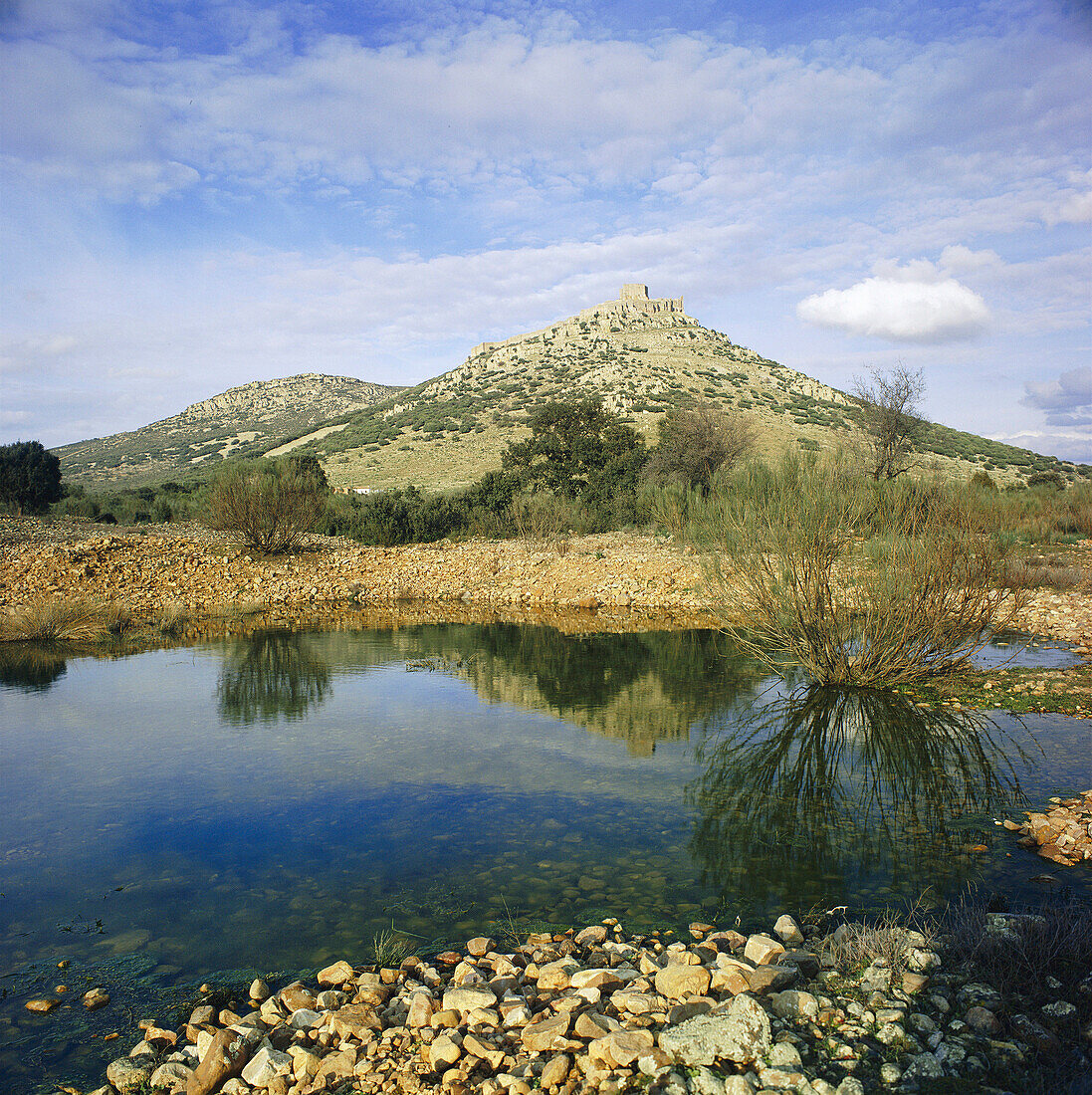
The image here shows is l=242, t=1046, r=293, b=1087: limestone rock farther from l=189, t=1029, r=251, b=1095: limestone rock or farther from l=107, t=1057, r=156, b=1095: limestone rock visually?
l=107, t=1057, r=156, b=1095: limestone rock

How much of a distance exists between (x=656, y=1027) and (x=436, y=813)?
3.46 meters

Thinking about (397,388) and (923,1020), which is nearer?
(923,1020)

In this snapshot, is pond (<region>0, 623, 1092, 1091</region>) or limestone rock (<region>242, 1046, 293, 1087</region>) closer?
limestone rock (<region>242, 1046, 293, 1087</region>)

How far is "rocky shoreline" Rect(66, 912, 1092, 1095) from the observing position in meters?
3.00

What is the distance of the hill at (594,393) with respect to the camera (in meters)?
44.6

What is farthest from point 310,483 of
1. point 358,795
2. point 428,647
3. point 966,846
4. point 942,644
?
point 966,846

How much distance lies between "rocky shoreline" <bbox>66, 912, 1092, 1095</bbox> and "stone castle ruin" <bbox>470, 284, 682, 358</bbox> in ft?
261

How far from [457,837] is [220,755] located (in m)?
3.50

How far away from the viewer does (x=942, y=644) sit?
8992 millimetres

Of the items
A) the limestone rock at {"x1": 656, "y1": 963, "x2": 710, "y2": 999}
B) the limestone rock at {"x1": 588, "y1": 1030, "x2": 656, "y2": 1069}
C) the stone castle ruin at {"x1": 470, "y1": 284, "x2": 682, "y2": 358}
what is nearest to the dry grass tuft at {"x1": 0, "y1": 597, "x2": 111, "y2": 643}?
the limestone rock at {"x1": 656, "y1": 963, "x2": 710, "y2": 999}

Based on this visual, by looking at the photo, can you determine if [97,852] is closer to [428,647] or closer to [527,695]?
[527,695]

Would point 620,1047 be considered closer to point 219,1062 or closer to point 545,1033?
point 545,1033

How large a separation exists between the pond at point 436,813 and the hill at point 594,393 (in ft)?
97.1

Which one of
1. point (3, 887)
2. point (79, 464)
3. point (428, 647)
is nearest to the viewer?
point (3, 887)
